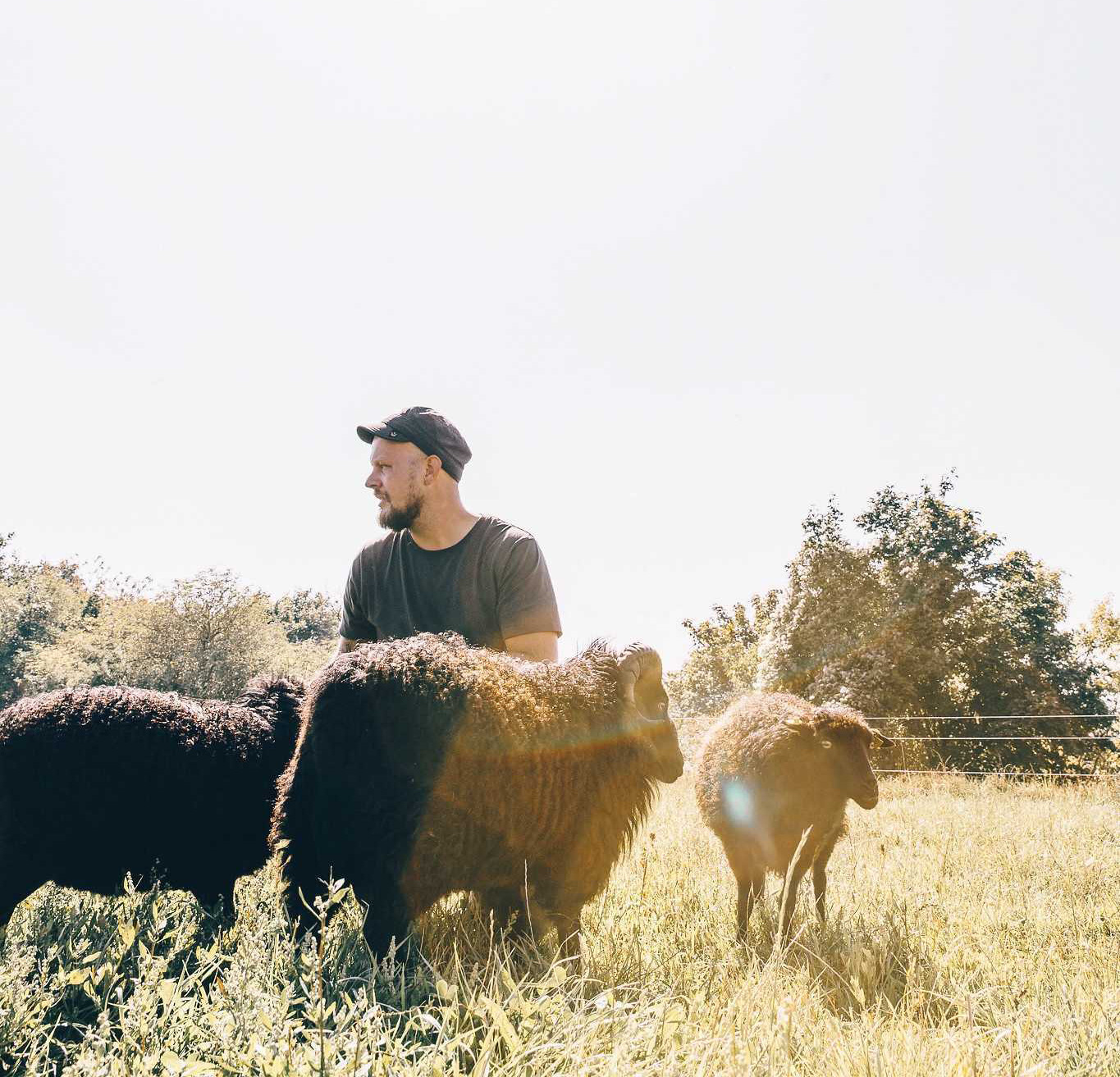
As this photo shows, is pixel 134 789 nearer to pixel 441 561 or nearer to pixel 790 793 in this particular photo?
pixel 441 561

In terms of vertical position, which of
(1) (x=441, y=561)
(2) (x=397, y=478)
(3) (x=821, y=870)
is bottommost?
(3) (x=821, y=870)

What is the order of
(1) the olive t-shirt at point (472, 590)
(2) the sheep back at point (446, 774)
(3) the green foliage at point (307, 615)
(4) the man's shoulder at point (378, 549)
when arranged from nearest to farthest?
1. (2) the sheep back at point (446, 774)
2. (1) the olive t-shirt at point (472, 590)
3. (4) the man's shoulder at point (378, 549)
4. (3) the green foliage at point (307, 615)

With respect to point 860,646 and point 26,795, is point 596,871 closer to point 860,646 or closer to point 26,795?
point 26,795

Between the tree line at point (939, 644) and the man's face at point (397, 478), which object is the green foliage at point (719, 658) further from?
the man's face at point (397, 478)

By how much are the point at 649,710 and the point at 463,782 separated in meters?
0.85

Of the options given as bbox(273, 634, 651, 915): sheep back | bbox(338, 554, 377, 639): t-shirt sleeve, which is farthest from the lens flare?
bbox(338, 554, 377, 639): t-shirt sleeve

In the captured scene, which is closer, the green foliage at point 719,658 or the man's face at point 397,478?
the man's face at point 397,478

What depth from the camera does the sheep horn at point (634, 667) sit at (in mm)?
2725

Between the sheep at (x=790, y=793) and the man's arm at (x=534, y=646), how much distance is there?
193 cm

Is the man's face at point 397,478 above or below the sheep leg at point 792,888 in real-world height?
above

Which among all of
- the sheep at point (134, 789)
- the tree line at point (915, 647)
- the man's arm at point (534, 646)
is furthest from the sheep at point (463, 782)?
the tree line at point (915, 647)

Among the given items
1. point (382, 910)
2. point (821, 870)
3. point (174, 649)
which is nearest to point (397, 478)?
point (382, 910)

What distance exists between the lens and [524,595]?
3.58 meters

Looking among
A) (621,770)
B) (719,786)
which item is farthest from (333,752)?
(719,786)
